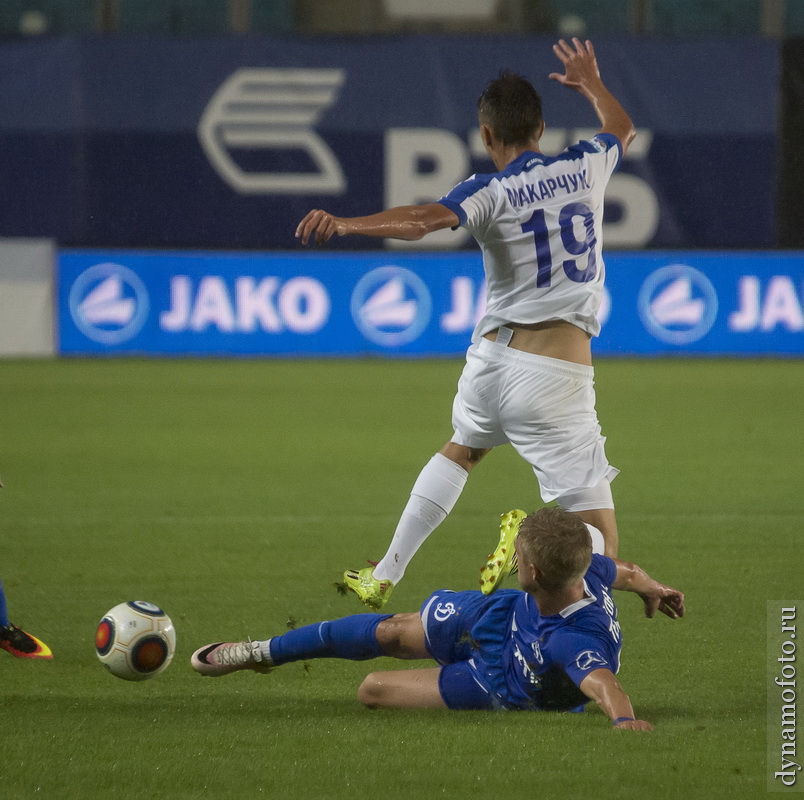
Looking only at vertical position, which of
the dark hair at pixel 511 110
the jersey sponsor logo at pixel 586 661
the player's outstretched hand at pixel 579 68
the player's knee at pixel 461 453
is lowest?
the jersey sponsor logo at pixel 586 661

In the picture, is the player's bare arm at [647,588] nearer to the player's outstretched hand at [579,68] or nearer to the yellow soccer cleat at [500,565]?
the yellow soccer cleat at [500,565]

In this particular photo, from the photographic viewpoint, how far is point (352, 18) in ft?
67.7

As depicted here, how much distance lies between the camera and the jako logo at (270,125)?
20.0 m

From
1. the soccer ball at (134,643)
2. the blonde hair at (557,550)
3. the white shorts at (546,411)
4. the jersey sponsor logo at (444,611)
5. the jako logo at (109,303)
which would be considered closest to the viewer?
the blonde hair at (557,550)

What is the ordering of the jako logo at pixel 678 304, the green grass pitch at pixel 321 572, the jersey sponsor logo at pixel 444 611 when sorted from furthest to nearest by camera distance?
1. the jako logo at pixel 678 304
2. the jersey sponsor logo at pixel 444 611
3. the green grass pitch at pixel 321 572

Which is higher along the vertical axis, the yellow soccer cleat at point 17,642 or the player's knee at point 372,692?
the player's knee at point 372,692

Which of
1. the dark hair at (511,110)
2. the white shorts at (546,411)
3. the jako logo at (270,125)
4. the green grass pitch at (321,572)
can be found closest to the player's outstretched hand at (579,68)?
the dark hair at (511,110)

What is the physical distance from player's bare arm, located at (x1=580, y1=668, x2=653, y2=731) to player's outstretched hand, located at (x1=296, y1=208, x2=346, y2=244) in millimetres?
1475

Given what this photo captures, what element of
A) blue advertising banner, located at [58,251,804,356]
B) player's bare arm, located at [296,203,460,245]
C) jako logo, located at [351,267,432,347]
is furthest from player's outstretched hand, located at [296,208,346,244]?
jako logo, located at [351,267,432,347]

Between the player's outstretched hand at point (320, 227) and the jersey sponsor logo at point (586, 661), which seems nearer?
the jersey sponsor logo at point (586, 661)

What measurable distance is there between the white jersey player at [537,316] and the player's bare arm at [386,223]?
32 centimetres

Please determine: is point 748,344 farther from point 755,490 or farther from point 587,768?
point 587,768

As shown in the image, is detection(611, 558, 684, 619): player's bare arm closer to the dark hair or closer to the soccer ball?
the soccer ball

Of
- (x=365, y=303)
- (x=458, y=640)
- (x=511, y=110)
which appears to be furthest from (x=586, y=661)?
(x=365, y=303)
